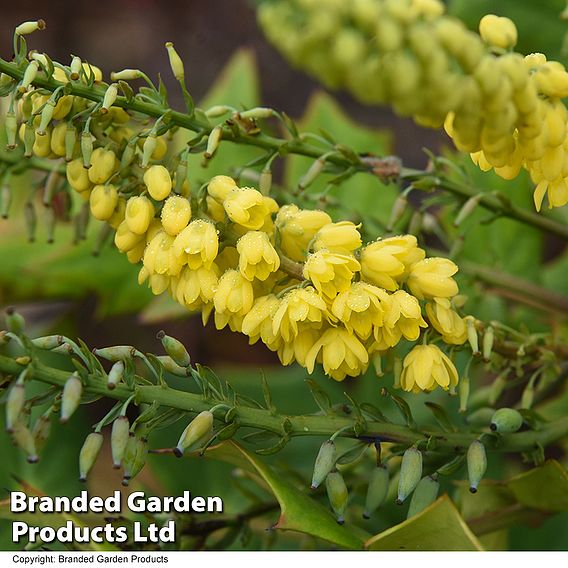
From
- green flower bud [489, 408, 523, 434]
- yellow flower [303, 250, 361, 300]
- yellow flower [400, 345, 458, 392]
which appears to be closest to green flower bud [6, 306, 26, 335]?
yellow flower [303, 250, 361, 300]

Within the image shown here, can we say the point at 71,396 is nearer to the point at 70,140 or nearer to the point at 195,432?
the point at 195,432

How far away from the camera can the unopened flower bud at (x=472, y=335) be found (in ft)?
2.62

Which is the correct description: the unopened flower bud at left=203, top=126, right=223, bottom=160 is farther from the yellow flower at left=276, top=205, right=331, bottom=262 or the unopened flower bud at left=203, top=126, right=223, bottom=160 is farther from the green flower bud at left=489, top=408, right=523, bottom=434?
the green flower bud at left=489, top=408, right=523, bottom=434

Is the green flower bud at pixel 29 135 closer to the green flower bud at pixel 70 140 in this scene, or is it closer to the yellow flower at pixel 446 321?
the green flower bud at pixel 70 140

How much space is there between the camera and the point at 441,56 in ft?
1.95

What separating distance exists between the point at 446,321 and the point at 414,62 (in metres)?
0.28

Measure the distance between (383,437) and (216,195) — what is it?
28cm

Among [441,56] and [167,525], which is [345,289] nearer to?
[441,56]

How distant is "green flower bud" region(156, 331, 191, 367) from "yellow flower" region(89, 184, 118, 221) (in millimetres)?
121

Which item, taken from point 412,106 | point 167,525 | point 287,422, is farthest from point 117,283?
point 412,106

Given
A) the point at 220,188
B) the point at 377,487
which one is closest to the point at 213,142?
the point at 220,188

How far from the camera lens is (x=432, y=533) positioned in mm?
816

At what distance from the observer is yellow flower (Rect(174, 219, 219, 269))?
2.37 feet
